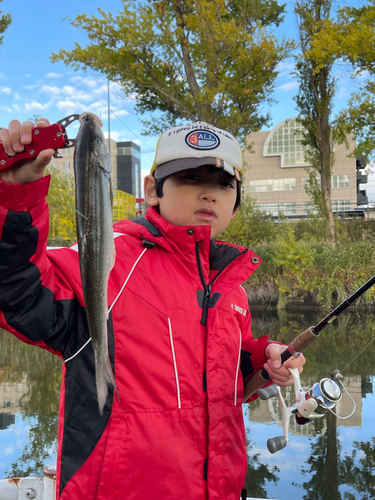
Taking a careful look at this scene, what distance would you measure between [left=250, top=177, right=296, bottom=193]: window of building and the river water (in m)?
32.5

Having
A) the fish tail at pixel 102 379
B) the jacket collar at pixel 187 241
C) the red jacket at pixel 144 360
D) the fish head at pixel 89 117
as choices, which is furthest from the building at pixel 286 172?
the fish head at pixel 89 117

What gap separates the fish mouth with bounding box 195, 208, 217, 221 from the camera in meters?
1.85

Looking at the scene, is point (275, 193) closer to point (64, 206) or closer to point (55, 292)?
point (64, 206)

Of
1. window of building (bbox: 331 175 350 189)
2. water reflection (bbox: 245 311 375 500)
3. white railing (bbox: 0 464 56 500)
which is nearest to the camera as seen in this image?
white railing (bbox: 0 464 56 500)

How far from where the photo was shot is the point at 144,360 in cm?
163

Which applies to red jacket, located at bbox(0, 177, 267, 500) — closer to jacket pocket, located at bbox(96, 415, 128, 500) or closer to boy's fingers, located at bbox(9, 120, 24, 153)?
jacket pocket, located at bbox(96, 415, 128, 500)

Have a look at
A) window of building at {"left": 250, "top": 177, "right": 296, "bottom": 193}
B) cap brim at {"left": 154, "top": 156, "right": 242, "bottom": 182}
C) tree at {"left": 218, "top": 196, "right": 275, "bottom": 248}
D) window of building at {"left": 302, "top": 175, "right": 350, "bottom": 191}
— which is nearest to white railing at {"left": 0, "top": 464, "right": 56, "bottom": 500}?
cap brim at {"left": 154, "top": 156, "right": 242, "bottom": 182}

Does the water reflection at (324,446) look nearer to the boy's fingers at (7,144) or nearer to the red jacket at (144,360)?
the red jacket at (144,360)

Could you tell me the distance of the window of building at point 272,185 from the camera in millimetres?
37688

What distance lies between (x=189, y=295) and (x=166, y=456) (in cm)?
63

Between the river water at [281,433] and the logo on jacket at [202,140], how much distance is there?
2634 mm

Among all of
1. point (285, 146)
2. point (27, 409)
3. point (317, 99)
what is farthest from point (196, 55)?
point (285, 146)

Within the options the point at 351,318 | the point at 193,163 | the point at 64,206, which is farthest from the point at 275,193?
the point at 193,163

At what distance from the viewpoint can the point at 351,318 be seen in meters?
9.42
